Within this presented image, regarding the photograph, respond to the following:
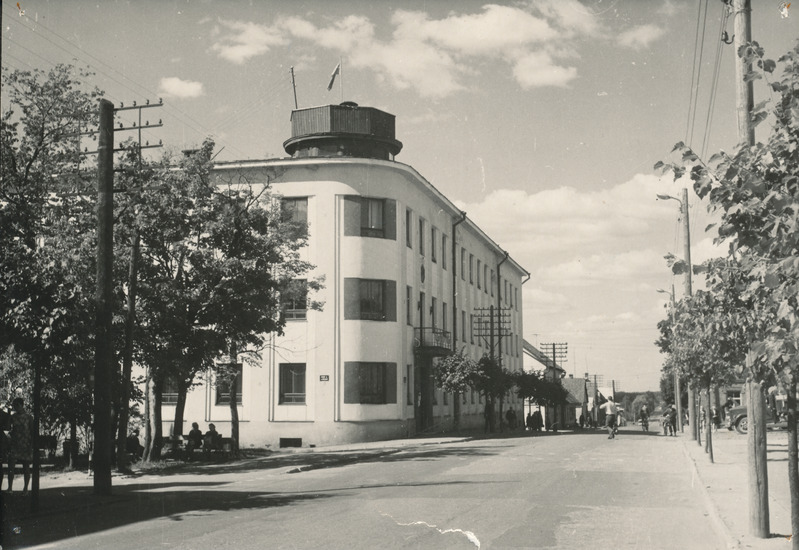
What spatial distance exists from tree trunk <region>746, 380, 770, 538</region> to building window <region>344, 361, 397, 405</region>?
2561 centimetres

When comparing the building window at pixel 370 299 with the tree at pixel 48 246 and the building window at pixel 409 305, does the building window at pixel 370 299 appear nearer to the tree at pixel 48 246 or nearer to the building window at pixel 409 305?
the building window at pixel 409 305

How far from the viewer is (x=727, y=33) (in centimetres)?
1045

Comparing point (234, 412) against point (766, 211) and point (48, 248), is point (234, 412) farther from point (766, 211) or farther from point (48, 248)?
point (766, 211)

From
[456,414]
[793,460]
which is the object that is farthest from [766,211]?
[456,414]

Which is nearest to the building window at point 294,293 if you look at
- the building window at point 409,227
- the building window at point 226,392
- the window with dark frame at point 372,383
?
the window with dark frame at point 372,383

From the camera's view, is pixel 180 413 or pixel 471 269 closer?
pixel 180 413

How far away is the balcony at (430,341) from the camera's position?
39375 millimetres

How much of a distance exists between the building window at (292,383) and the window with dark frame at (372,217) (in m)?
6.35

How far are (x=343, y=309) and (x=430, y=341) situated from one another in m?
7.34

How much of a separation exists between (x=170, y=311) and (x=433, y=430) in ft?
73.3

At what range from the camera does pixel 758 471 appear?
32.0 ft

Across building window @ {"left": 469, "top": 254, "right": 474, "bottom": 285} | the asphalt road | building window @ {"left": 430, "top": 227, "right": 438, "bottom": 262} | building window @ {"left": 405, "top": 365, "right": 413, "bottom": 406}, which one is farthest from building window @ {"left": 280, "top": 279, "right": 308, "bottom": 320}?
building window @ {"left": 469, "top": 254, "right": 474, "bottom": 285}

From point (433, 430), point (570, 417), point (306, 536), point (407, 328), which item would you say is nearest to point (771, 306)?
point (306, 536)

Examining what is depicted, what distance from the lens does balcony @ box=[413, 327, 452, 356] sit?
3938 centimetres
